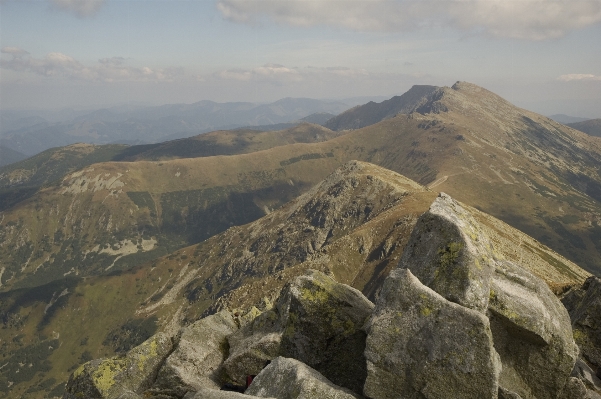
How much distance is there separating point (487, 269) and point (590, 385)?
10.1 meters

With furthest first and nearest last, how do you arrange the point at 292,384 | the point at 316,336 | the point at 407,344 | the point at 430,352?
1. the point at 316,336
2. the point at 407,344
3. the point at 292,384
4. the point at 430,352

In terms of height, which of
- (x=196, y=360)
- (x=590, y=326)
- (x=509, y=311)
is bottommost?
(x=196, y=360)

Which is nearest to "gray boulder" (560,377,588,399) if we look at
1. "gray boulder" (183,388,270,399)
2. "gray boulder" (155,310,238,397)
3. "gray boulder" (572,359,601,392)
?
"gray boulder" (572,359,601,392)

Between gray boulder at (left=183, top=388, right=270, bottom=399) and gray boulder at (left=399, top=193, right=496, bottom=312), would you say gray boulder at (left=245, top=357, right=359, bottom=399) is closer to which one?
gray boulder at (left=183, top=388, right=270, bottom=399)

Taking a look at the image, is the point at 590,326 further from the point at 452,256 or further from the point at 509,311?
the point at 452,256

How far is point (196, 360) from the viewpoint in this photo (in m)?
21.3

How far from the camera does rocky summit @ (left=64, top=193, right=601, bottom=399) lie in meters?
14.1

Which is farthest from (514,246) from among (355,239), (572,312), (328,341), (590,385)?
(328,341)

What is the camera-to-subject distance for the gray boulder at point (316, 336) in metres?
17.9

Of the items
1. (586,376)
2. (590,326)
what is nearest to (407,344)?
(586,376)

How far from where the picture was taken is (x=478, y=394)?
13.7 m

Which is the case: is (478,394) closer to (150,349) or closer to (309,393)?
(309,393)

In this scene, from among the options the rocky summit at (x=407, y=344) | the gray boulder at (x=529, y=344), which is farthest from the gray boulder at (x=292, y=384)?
the gray boulder at (x=529, y=344)

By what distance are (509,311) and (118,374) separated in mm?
22382
